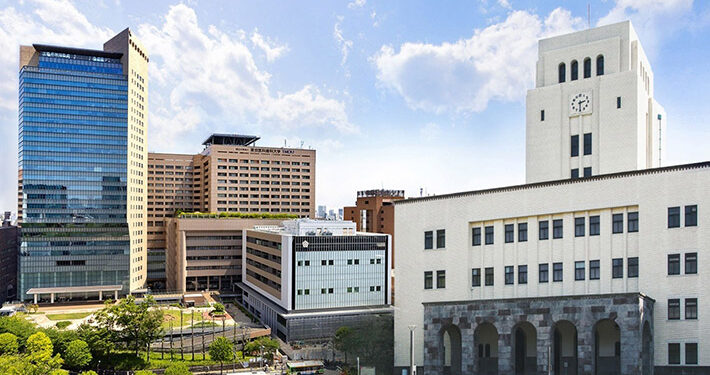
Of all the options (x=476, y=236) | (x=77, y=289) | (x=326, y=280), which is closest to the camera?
(x=476, y=236)

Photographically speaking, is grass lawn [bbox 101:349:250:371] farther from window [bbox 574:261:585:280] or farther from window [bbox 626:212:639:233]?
window [bbox 626:212:639:233]

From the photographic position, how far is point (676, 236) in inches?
1286

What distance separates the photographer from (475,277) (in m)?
40.2

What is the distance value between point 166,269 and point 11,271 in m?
33.4

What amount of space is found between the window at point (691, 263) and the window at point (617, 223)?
3.77 m

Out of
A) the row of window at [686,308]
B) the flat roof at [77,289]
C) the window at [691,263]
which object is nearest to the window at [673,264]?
the window at [691,263]

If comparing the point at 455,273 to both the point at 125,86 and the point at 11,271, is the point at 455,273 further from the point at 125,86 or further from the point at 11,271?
the point at 11,271

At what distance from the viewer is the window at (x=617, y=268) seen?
112 ft

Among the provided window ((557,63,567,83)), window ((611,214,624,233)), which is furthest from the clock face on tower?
window ((611,214,624,233))

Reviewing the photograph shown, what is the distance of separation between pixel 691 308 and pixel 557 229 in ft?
28.5

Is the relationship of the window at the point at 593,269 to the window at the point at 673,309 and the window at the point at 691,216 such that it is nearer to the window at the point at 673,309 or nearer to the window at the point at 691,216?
the window at the point at 673,309

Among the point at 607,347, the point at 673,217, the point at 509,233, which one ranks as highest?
the point at 673,217

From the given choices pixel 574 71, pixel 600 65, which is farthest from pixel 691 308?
pixel 574 71

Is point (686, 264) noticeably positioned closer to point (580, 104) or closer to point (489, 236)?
point (489, 236)
